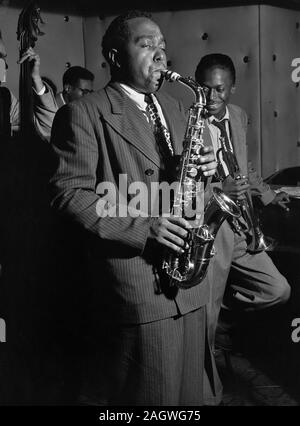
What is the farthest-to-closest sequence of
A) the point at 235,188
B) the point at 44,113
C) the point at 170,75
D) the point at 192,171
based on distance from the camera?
the point at 235,188 < the point at 44,113 < the point at 192,171 < the point at 170,75

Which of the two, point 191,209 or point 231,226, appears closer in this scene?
point 191,209

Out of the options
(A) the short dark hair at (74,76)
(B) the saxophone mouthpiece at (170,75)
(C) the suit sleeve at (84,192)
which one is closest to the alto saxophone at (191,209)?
(B) the saxophone mouthpiece at (170,75)

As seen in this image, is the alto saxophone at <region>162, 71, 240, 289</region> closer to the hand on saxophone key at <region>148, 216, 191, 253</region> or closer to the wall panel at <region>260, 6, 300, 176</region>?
the hand on saxophone key at <region>148, 216, 191, 253</region>

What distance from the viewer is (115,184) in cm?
206

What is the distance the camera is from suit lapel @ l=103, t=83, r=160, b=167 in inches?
80.1

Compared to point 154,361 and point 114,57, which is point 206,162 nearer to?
point 114,57

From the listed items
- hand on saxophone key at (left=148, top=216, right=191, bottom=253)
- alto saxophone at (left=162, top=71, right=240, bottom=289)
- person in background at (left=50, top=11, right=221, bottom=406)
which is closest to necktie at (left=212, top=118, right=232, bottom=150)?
alto saxophone at (left=162, top=71, right=240, bottom=289)

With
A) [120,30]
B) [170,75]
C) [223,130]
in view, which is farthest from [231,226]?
[120,30]

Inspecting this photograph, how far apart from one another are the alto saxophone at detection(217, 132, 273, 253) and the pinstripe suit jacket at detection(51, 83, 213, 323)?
112 centimetres

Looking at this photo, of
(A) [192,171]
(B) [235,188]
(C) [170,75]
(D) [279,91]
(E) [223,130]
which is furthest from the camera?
(D) [279,91]

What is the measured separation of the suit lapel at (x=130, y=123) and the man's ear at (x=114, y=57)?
138 mm

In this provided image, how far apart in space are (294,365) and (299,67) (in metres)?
2.56

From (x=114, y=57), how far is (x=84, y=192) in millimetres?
700

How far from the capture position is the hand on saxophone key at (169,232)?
1960 millimetres
